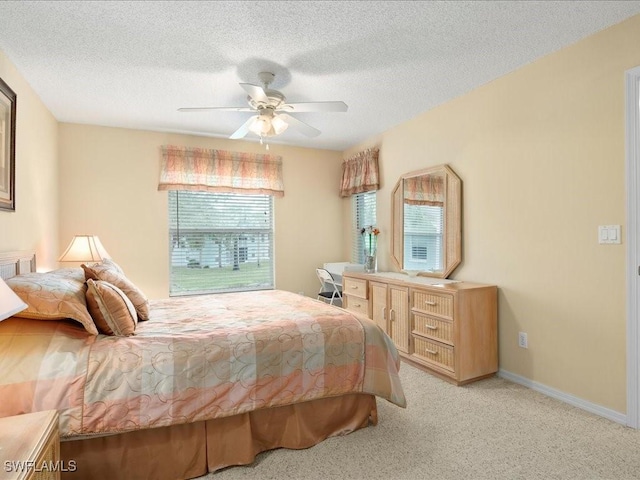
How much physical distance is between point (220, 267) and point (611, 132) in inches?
160

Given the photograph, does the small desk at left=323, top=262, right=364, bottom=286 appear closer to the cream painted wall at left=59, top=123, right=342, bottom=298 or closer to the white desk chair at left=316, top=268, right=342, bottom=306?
the white desk chair at left=316, top=268, right=342, bottom=306

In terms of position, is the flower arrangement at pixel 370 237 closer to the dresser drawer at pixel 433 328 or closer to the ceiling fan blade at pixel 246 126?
the dresser drawer at pixel 433 328

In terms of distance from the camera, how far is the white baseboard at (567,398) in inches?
87.8

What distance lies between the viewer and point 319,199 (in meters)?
5.17

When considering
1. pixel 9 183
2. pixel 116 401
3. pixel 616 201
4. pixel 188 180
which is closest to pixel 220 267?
pixel 188 180

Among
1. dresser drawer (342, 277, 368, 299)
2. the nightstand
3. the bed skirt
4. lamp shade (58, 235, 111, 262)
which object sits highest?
lamp shade (58, 235, 111, 262)

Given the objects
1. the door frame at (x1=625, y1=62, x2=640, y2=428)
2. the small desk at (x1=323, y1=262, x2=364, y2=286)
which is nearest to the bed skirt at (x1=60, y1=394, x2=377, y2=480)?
the door frame at (x1=625, y1=62, x2=640, y2=428)

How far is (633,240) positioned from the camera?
2.14 metres

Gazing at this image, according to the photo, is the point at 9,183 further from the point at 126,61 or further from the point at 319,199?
the point at 319,199

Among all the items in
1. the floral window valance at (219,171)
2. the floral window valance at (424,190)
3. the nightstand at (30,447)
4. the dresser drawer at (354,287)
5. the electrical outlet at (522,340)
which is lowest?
the electrical outlet at (522,340)

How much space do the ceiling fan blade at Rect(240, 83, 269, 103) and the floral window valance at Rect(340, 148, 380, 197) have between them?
205 cm

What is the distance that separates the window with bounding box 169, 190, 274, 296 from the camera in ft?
14.5

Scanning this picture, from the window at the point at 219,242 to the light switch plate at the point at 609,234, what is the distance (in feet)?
11.8

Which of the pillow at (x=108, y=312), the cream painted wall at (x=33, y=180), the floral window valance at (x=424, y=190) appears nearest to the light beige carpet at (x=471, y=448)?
the pillow at (x=108, y=312)
